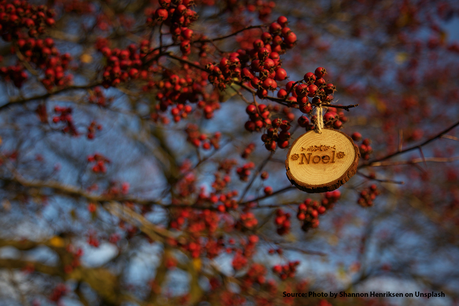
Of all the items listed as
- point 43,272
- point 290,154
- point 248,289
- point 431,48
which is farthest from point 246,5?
point 43,272

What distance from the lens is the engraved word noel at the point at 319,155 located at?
1.48 metres

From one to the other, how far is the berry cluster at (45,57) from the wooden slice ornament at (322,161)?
2.16 m

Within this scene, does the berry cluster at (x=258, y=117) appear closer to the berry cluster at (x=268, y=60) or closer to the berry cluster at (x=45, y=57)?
the berry cluster at (x=268, y=60)

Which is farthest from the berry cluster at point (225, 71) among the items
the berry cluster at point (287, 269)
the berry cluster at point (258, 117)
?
the berry cluster at point (287, 269)

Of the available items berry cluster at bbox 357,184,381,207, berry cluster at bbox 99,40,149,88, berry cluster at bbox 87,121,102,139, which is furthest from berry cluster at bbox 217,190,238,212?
berry cluster at bbox 87,121,102,139

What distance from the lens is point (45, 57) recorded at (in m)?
2.49

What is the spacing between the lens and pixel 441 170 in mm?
8078

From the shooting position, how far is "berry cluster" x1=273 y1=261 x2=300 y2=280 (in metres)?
2.64

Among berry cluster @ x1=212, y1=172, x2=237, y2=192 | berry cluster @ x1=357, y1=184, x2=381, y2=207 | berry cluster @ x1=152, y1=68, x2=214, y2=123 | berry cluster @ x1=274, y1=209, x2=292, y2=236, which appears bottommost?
berry cluster @ x1=274, y1=209, x2=292, y2=236

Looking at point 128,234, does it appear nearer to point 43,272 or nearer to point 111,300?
point 111,300

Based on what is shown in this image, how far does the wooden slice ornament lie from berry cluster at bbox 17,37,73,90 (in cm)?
216

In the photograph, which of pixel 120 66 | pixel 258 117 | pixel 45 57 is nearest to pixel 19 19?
pixel 45 57

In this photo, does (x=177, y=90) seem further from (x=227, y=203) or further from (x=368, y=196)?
(x=368, y=196)

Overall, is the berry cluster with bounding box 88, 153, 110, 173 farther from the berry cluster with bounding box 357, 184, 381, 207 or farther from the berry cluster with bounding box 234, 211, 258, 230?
the berry cluster with bounding box 357, 184, 381, 207
